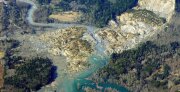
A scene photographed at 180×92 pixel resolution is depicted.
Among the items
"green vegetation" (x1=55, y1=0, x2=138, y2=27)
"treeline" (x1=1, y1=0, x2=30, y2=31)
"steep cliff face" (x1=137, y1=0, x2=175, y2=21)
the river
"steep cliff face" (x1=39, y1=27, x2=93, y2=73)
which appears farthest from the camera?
"steep cliff face" (x1=137, y1=0, x2=175, y2=21)

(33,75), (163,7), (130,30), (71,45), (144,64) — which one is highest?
(163,7)

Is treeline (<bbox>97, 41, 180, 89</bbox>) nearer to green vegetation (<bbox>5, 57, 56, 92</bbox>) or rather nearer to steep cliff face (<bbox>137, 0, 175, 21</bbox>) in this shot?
green vegetation (<bbox>5, 57, 56, 92</bbox>)

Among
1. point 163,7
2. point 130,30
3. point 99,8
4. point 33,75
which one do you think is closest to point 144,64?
point 130,30

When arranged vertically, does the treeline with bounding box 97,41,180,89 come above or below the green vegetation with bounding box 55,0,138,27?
below

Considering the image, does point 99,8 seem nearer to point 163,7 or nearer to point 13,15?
point 163,7

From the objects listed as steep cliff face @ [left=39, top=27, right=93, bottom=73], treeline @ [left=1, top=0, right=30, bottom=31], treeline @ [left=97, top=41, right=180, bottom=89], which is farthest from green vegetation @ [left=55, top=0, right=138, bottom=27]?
treeline @ [left=97, top=41, right=180, bottom=89]

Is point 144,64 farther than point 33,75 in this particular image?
Yes
